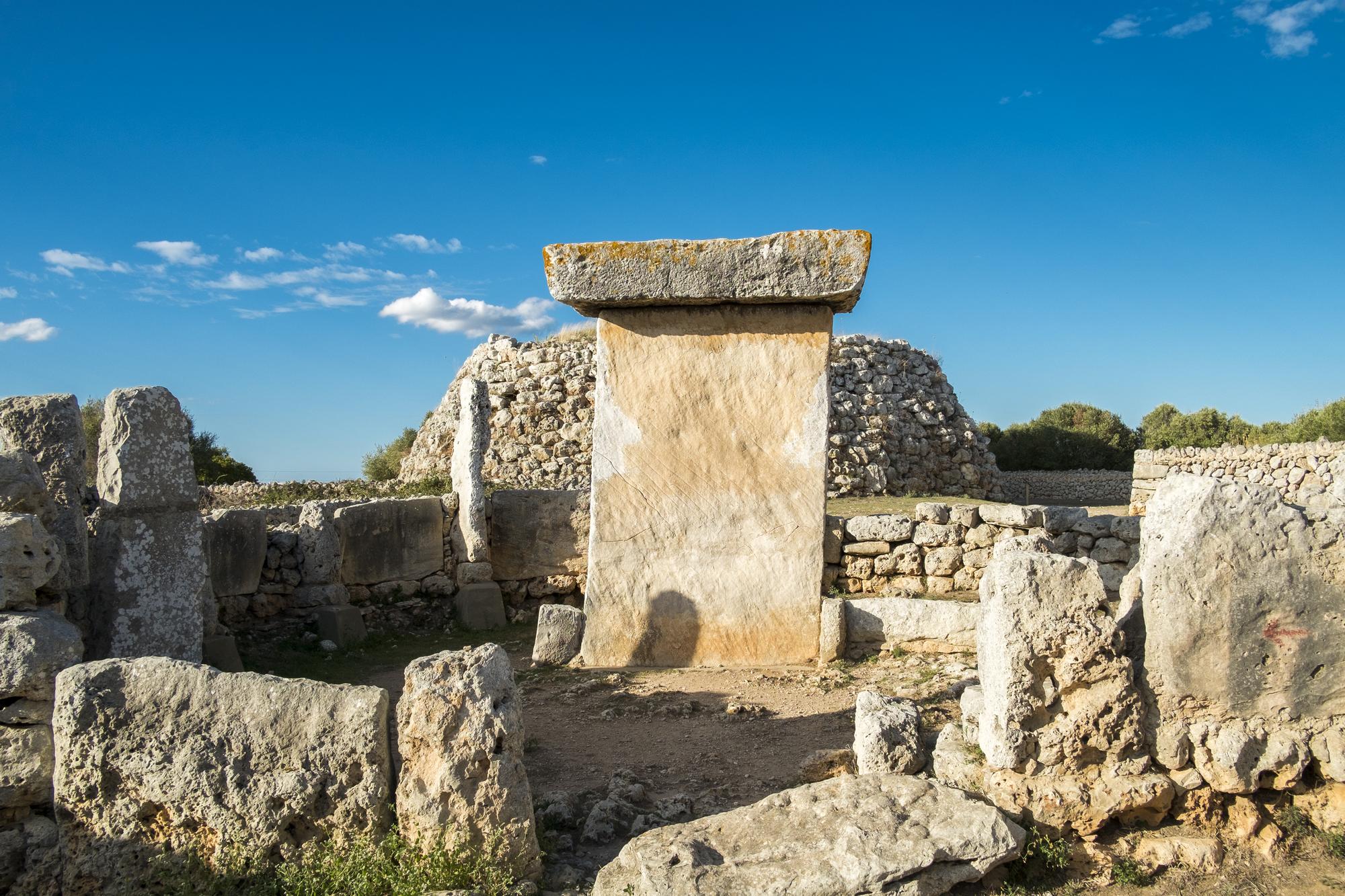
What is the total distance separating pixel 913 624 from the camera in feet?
23.3

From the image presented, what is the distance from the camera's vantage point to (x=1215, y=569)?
142 inches

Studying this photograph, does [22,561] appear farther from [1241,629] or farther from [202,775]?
[1241,629]

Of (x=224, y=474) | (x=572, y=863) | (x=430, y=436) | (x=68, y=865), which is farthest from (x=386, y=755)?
(x=224, y=474)

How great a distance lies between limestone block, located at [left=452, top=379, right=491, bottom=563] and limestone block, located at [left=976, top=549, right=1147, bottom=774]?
6.09m

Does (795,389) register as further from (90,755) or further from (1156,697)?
(90,755)

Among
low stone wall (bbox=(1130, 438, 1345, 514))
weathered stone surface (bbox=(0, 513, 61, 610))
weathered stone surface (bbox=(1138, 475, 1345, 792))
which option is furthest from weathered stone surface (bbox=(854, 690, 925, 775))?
low stone wall (bbox=(1130, 438, 1345, 514))

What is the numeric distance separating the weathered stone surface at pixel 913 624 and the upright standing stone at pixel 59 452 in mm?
5166

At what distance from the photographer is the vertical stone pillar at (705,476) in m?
6.91

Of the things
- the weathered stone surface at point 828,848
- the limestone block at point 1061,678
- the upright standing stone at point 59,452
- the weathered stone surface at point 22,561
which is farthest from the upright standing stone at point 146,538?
the limestone block at point 1061,678

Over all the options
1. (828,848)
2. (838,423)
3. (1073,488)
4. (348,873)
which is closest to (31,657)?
(348,873)

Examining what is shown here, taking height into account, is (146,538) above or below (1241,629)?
above

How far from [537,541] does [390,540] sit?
4.57 feet

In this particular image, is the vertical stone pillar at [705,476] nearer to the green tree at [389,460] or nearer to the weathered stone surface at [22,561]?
the weathered stone surface at [22,561]

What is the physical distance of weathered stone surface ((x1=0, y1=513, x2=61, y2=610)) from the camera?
166 inches
